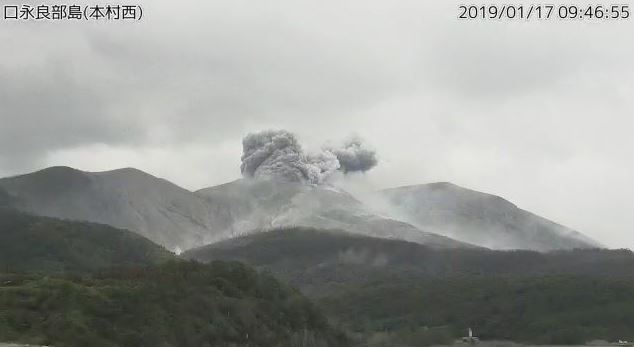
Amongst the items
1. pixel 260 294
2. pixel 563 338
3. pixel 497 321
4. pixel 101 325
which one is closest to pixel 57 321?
pixel 101 325

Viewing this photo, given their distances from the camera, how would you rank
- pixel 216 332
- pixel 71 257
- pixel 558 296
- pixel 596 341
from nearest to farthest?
pixel 216 332 → pixel 596 341 → pixel 558 296 → pixel 71 257

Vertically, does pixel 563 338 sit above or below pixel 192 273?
below

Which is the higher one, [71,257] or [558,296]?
[71,257]

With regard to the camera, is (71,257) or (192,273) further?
(71,257)

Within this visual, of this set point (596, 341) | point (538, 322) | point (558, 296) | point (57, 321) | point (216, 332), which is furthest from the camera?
point (558, 296)

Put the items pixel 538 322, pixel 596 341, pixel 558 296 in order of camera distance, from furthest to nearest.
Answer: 1. pixel 558 296
2. pixel 538 322
3. pixel 596 341

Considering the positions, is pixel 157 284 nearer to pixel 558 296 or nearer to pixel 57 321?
pixel 57 321

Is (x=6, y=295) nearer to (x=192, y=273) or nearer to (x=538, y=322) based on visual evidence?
(x=192, y=273)

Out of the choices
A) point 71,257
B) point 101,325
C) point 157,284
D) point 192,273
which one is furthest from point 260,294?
point 71,257

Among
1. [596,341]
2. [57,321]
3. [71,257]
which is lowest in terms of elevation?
[596,341]
